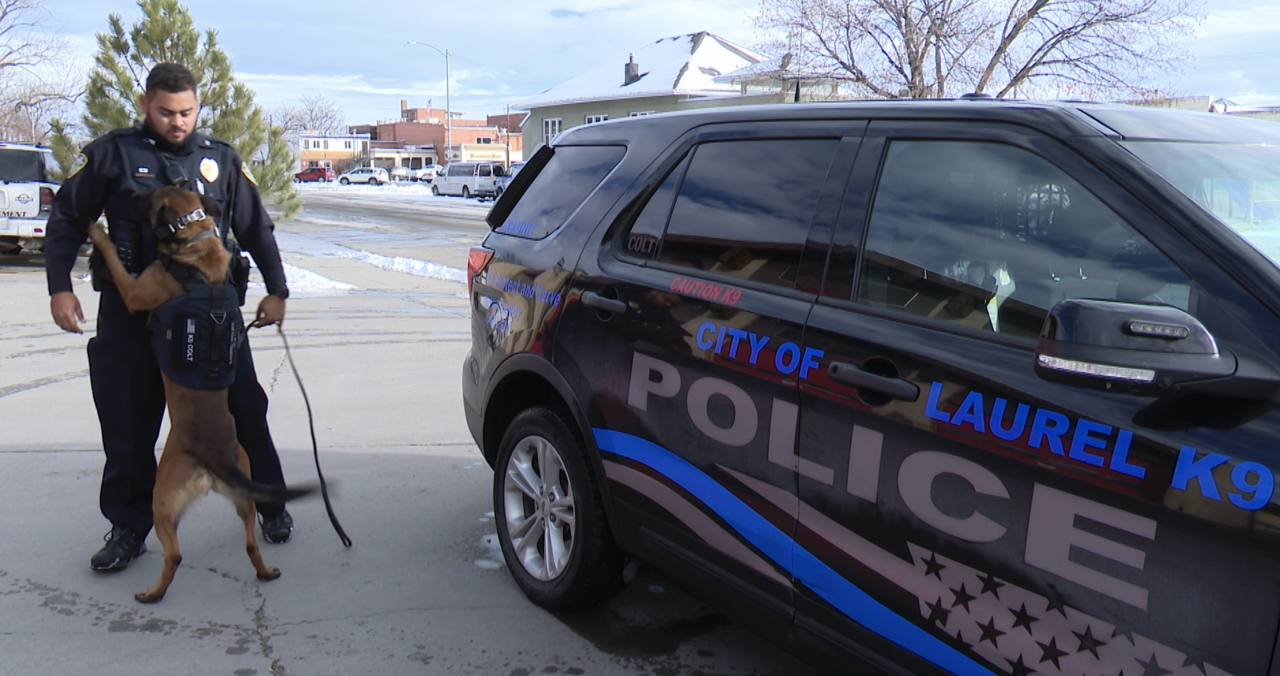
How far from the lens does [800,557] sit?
2.50 metres

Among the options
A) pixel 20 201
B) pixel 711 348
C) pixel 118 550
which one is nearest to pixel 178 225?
pixel 118 550

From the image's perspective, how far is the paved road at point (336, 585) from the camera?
3270 millimetres

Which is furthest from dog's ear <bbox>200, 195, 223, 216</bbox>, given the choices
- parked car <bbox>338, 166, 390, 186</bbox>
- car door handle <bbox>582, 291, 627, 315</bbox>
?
parked car <bbox>338, 166, 390, 186</bbox>

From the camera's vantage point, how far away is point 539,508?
363 centimetres

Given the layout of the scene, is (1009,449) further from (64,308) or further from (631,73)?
(631,73)

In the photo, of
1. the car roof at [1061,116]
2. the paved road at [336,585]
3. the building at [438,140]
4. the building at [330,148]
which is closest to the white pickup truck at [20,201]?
the paved road at [336,585]

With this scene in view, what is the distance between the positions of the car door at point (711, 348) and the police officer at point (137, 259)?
1.54 meters

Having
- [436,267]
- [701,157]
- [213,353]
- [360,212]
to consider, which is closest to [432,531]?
[213,353]

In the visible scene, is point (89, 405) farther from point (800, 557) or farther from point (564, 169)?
point (800, 557)

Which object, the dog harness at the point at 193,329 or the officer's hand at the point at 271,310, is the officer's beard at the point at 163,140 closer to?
the dog harness at the point at 193,329

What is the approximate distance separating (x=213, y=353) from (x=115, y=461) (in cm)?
71

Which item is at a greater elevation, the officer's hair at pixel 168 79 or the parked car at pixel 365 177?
the officer's hair at pixel 168 79

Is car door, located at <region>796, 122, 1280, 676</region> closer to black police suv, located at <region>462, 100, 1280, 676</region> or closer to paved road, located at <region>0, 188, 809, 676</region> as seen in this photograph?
black police suv, located at <region>462, 100, 1280, 676</region>

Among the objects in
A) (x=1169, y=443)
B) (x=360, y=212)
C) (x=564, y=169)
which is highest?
(x=564, y=169)
